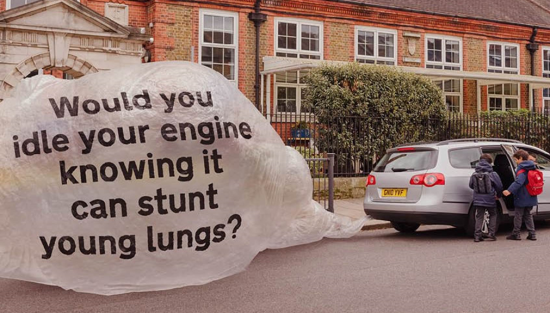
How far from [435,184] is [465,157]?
85cm

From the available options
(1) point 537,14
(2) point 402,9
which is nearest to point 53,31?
(2) point 402,9

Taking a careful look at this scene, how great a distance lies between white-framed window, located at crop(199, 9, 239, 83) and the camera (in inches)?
710

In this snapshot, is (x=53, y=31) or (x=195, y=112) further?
(x=53, y=31)

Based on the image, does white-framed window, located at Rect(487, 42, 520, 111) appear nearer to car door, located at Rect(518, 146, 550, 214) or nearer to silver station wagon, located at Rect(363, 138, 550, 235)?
car door, located at Rect(518, 146, 550, 214)

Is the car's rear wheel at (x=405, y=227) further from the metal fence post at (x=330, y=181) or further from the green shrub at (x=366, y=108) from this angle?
the green shrub at (x=366, y=108)

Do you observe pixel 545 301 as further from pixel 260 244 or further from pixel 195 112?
pixel 195 112

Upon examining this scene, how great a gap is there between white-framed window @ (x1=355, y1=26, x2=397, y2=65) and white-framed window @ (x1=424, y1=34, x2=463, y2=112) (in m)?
1.64

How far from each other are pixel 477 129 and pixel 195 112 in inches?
489

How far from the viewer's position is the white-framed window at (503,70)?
23125 millimetres

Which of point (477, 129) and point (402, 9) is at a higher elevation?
point (402, 9)

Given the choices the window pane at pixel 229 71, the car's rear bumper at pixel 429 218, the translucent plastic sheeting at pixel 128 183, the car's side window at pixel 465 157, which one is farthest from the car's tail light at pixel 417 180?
the window pane at pixel 229 71

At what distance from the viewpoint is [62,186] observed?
326 centimetres

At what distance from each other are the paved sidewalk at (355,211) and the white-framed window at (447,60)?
450 inches

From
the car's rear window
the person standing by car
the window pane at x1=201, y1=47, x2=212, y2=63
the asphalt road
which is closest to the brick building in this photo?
the window pane at x1=201, y1=47, x2=212, y2=63
